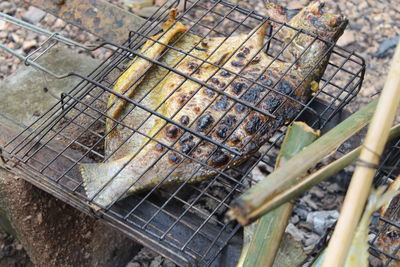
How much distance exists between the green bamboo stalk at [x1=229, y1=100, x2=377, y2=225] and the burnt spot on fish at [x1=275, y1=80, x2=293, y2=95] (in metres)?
0.69

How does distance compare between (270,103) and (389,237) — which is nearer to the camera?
(389,237)

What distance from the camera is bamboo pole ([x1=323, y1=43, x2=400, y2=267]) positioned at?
1.61 m

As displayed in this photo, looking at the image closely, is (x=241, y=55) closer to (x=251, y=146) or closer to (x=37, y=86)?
(x=251, y=146)

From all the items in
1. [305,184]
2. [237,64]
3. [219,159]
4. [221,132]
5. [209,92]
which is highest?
[305,184]

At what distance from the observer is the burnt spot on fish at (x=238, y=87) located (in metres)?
2.78

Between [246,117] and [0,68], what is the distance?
2823 mm

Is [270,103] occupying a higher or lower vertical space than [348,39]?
higher

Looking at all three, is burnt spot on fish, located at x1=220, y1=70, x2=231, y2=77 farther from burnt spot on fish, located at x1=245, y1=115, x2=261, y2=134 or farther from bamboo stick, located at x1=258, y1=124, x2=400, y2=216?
bamboo stick, located at x1=258, y1=124, x2=400, y2=216

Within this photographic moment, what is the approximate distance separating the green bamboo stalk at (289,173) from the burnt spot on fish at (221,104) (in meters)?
0.77

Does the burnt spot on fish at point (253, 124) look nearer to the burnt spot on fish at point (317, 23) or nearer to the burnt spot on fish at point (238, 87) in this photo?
the burnt spot on fish at point (238, 87)

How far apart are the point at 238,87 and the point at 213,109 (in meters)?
0.19

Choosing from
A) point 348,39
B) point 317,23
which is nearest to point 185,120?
point 317,23

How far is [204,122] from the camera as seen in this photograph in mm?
2664

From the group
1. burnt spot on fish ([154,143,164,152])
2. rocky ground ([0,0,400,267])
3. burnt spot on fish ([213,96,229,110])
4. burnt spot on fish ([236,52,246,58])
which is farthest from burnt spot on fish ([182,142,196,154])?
rocky ground ([0,0,400,267])
